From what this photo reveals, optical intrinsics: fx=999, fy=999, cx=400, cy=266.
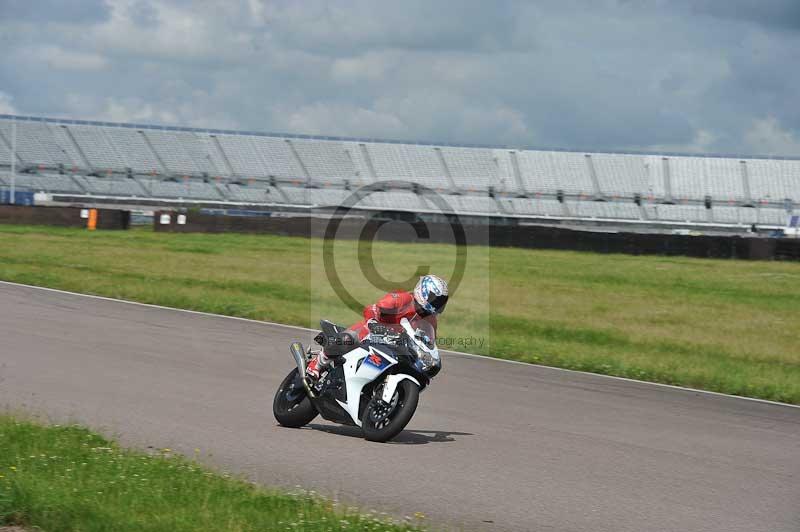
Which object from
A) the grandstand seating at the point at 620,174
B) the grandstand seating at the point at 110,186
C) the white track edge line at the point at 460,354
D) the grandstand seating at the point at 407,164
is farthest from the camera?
the grandstand seating at the point at 407,164

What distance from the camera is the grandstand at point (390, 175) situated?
6125 cm

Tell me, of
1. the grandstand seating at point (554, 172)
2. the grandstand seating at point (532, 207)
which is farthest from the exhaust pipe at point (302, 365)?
the grandstand seating at point (554, 172)

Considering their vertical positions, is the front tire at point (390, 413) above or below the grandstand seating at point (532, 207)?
below

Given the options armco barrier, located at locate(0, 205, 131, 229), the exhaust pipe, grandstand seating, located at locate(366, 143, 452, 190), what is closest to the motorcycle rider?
the exhaust pipe

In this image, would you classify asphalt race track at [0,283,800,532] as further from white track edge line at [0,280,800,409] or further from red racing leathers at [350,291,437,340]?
red racing leathers at [350,291,437,340]

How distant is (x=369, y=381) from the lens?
796 centimetres

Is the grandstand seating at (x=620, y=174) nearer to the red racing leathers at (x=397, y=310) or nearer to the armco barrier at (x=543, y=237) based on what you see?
the armco barrier at (x=543, y=237)

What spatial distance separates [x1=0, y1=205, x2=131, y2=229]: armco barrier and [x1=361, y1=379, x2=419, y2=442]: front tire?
1258 inches

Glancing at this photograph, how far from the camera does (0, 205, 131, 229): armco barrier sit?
3791cm

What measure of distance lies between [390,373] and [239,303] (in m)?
11.5

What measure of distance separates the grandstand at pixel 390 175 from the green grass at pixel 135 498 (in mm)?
52751

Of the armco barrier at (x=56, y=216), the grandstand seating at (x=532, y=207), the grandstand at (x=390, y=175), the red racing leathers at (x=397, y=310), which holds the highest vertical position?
the grandstand at (x=390, y=175)

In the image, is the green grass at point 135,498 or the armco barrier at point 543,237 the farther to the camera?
the armco barrier at point 543,237

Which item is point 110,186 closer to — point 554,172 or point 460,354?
point 554,172
